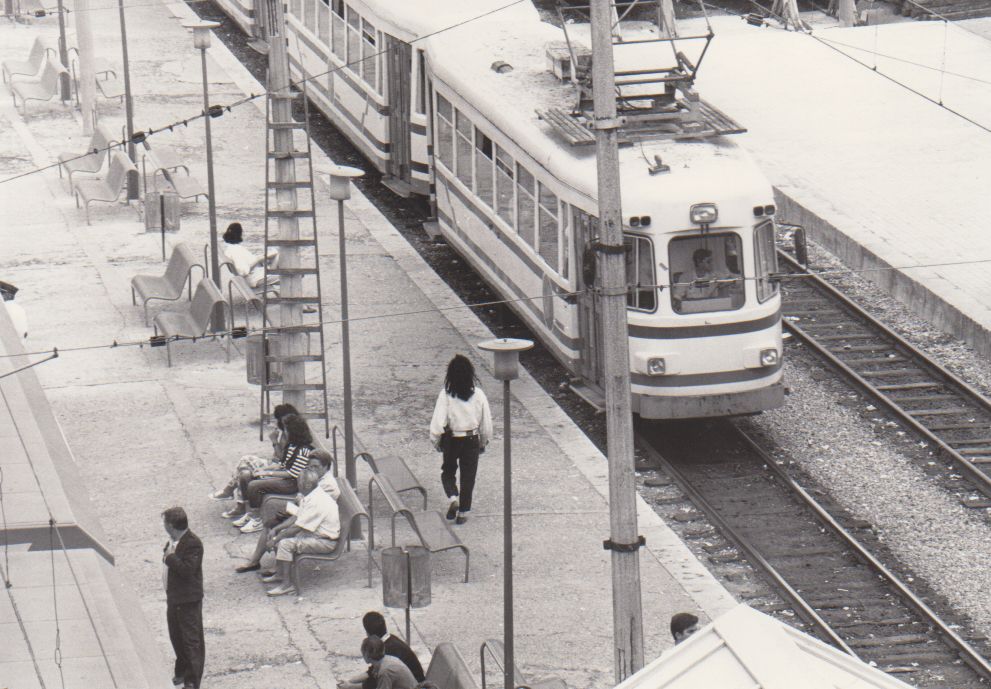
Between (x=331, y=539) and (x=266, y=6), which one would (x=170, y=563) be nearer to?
(x=331, y=539)

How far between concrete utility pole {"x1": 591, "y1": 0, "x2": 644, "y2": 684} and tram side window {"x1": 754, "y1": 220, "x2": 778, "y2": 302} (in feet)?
16.6

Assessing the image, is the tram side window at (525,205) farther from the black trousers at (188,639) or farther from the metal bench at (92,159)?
the metal bench at (92,159)

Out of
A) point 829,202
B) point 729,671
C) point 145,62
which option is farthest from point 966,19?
point 729,671

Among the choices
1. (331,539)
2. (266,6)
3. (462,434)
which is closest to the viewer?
(331,539)

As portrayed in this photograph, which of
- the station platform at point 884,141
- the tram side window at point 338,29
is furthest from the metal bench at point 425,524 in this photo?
the tram side window at point 338,29

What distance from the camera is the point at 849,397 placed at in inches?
761

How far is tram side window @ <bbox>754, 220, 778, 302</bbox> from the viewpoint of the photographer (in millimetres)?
17031

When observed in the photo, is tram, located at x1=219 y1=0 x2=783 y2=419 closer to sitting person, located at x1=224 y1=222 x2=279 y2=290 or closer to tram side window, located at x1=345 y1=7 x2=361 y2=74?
sitting person, located at x1=224 y1=222 x2=279 y2=290

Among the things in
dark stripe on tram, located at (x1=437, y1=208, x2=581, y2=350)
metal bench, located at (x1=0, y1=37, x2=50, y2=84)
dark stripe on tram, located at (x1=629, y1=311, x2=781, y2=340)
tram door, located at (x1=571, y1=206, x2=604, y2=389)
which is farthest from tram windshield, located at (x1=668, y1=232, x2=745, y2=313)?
metal bench, located at (x1=0, y1=37, x2=50, y2=84)

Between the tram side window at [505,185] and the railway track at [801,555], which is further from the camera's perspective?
the tram side window at [505,185]

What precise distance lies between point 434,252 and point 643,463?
6438mm

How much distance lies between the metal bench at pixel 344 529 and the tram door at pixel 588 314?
3250 mm

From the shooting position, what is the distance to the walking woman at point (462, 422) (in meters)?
15.6

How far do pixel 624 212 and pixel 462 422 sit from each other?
2.39m
